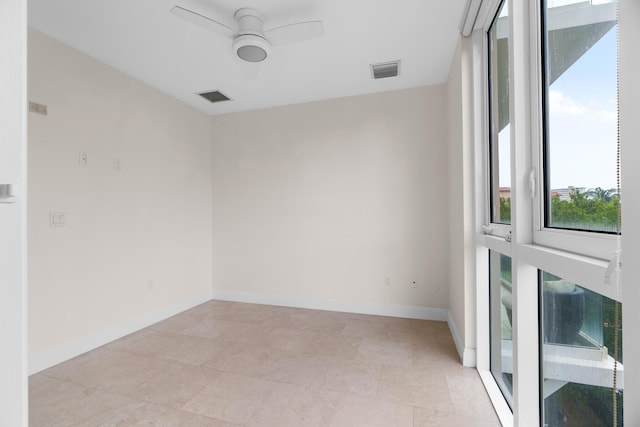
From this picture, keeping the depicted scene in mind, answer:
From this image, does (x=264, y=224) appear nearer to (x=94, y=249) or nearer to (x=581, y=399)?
(x=94, y=249)

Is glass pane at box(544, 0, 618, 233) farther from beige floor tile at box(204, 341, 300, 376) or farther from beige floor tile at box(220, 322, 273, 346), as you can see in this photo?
beige floor tile at box(220, 322, 273, 346)

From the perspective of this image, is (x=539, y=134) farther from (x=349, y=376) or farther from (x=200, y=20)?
(x=200, y=20)

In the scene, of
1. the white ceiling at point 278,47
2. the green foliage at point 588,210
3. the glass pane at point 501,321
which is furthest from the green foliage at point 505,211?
the white ceiling at point 278,47

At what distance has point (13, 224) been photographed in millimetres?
588

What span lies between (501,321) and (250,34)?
107 inches

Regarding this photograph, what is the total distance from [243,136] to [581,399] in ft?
13.1

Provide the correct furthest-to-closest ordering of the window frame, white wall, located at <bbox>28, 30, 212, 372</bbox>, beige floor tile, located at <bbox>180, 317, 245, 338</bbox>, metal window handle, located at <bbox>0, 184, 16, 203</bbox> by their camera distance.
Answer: beige floor tile, located at <bbox>180, 317, 245, 338</bbox>, white wall, located at <bbox>28, 30, 212, 372</bbox>, the window frame, metal window handle, located at <bbox>0, 184, 16, 203</bbox>

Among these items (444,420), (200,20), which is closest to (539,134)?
(444,420)

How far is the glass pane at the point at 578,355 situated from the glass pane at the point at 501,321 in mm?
383

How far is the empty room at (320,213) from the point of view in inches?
35.1

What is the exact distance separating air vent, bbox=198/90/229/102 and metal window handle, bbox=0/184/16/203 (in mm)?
3182

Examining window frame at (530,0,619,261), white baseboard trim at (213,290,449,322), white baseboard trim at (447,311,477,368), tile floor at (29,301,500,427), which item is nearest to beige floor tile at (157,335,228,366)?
tile floor at (29,301,500,427)

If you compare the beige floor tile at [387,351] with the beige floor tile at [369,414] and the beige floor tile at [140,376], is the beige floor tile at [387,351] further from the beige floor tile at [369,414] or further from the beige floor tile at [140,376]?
the beige floor tile at [140,376]

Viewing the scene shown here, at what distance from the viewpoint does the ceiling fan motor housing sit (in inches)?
81.0
